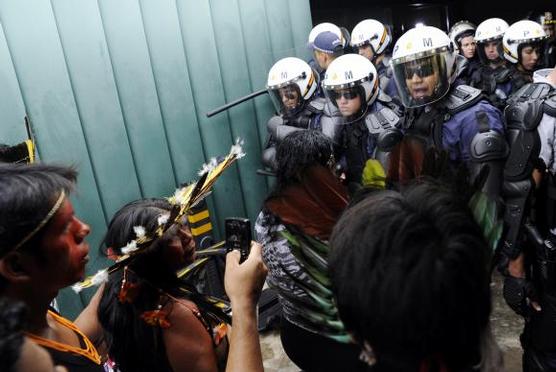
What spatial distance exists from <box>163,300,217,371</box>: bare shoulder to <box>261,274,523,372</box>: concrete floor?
1793 millimetres

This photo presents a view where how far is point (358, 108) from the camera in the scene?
3562 millimetres

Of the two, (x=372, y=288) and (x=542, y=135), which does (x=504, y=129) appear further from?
(x=372, y=288)

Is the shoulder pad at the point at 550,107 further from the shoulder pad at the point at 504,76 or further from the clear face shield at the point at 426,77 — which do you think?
the shoulder pad at the point at 504,76

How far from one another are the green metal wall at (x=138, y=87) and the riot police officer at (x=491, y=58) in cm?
258

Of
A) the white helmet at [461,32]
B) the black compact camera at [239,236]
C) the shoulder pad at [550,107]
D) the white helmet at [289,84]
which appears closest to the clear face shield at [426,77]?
the shoulder pad at [550,107]

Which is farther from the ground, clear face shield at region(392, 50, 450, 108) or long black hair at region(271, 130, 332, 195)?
clear face shield at region(392, 50, 450, 108)

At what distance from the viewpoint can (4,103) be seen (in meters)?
3.15

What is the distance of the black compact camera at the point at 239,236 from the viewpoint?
4.40ft

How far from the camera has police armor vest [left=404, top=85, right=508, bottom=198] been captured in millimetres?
2412

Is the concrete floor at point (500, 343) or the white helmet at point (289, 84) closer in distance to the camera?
the concrete floor at point (500, 343)

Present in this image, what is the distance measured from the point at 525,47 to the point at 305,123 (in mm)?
2742

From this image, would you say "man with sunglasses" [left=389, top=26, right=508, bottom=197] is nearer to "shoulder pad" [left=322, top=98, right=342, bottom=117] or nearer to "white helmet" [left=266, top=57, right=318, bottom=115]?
"shoulder pad" [left=322, top=98, right=342, bottom=117]

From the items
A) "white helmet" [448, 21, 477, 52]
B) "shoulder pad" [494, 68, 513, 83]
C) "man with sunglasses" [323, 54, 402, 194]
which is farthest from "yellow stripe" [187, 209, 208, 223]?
"white helmet" [448, 21, 477, 52]

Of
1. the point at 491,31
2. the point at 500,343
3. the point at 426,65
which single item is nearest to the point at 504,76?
the point at 491,31
